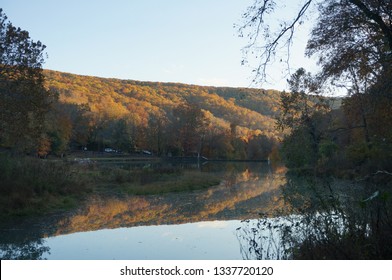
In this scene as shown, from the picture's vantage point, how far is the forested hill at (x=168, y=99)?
114 m

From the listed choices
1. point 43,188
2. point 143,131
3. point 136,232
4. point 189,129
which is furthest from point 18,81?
A: point 189,129

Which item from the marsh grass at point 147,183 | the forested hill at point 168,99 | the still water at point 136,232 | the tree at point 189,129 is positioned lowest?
the marsh grass at point 147,183

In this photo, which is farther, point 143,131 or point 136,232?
point 143,131

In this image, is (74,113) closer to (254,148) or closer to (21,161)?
(254,148)

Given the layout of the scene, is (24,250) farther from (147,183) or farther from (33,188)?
(147,183)

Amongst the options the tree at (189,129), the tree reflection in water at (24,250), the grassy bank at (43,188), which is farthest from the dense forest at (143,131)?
the tree reflection in water at (24,250)

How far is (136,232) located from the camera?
1228 centimetres

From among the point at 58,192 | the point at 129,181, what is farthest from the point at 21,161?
the point at 129,181

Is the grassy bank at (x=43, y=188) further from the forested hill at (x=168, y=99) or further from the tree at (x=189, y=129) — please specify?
the forested hill at (x=168, y=99)

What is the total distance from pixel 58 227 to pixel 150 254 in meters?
4.71

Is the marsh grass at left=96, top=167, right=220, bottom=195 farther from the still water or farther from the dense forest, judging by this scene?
the dense forest

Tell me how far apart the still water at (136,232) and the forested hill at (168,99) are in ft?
292

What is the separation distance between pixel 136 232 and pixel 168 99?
131 meters

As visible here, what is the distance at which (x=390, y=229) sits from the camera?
5332 millimetres
